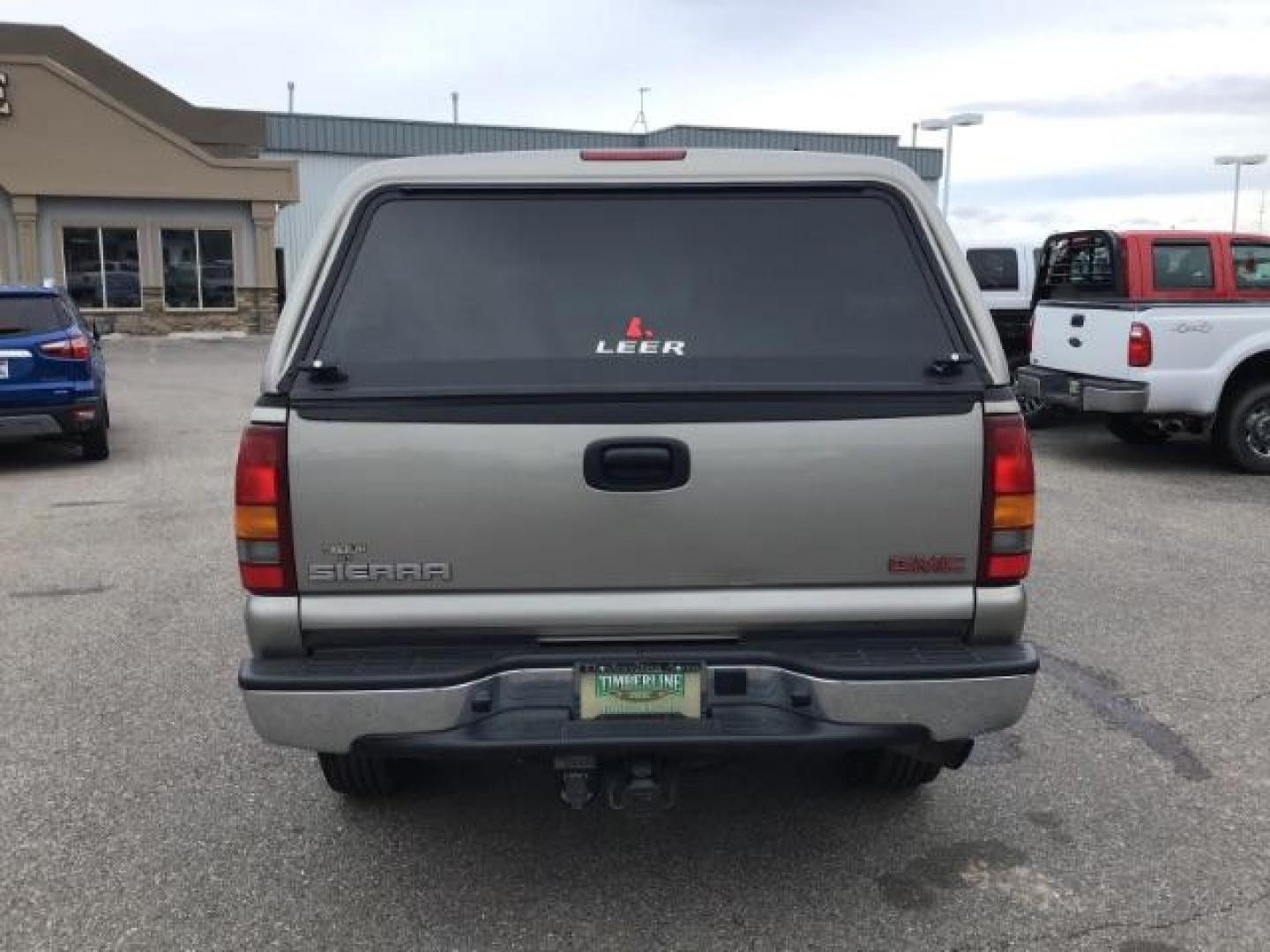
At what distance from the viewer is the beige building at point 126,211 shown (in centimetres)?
2666

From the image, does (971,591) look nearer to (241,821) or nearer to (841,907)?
(841,907)

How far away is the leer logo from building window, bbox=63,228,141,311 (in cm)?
2855

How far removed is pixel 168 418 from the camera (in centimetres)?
1421

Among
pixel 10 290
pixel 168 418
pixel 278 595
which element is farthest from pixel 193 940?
pixel 168 418

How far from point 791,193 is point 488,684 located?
1.57 m

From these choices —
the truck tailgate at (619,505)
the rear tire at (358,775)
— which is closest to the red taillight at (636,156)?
the truck tailgate at (619,505)

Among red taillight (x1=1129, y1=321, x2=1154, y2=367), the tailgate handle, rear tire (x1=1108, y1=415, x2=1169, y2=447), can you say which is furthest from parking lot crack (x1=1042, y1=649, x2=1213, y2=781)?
rear tire (x1=1108, y1=415, x2=1169, y2=447)

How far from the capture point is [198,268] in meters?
29.4

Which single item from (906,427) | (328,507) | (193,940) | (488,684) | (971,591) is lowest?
(193,940)

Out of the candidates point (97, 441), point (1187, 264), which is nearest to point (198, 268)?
point (97, 441)

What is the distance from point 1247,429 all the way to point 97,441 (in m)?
10.5

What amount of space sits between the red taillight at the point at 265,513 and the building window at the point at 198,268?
94.0 ft

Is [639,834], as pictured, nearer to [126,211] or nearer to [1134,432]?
[1134,432]

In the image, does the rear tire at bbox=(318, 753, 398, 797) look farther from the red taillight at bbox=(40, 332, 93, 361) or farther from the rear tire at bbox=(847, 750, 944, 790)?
the red taillight at bbox=(40, 332, 93, 361)
